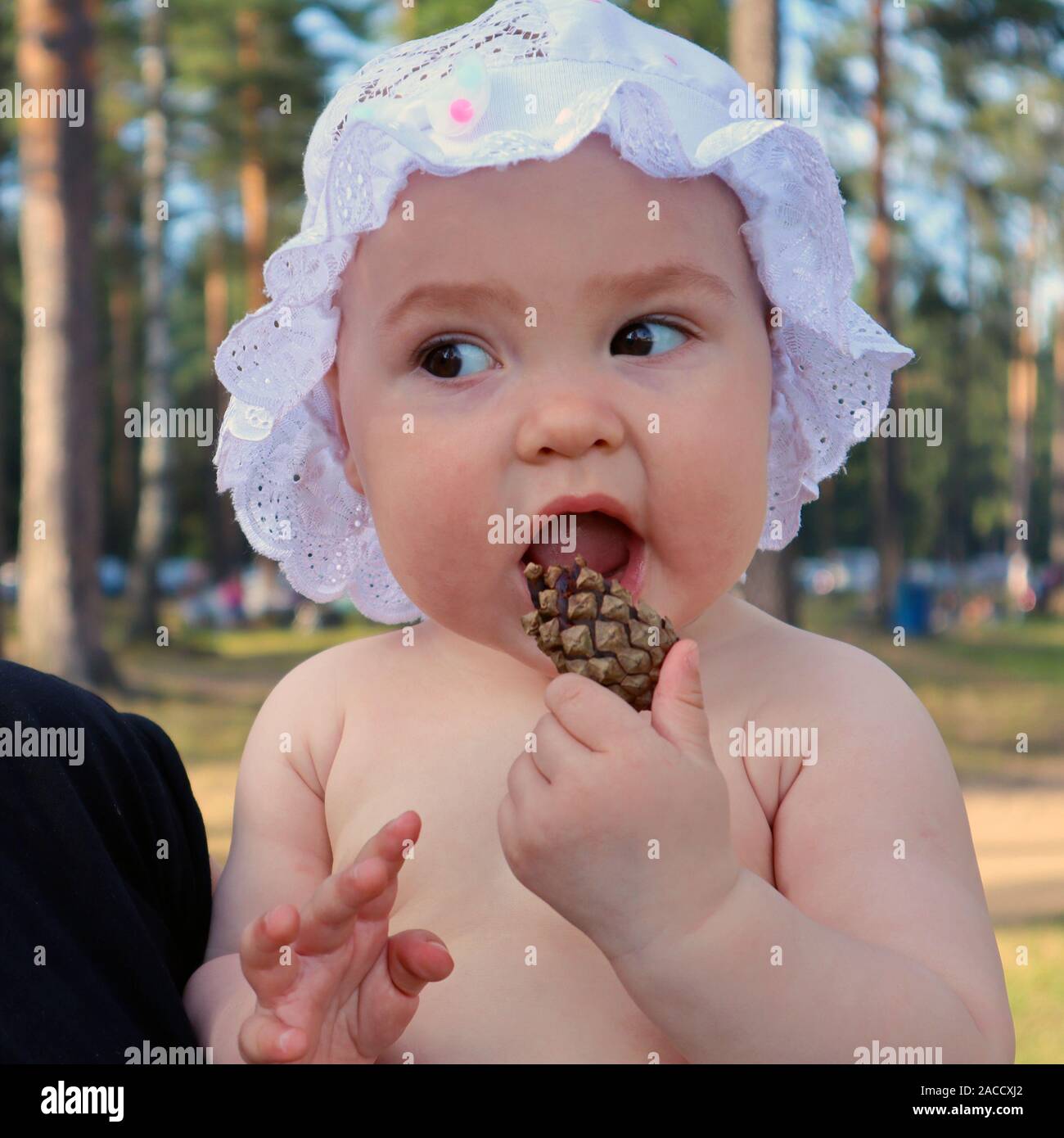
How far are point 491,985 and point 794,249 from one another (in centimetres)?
91

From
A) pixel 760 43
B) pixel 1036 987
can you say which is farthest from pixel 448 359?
pixel 760 43

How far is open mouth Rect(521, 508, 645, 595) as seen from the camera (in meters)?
1.36

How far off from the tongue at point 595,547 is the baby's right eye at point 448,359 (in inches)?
7.8

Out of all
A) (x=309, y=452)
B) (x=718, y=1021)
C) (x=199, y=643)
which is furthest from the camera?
(x=199, y=643)

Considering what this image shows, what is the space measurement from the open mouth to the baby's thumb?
19cm

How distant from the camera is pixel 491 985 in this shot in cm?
141

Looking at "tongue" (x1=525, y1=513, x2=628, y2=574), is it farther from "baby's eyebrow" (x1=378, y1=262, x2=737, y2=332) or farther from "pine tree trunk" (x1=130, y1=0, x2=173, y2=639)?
"pine tree trunk" (x1=130, y1=0, x2=173, y2=639)

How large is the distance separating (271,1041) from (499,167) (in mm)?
915

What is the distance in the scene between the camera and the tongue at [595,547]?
1.35m

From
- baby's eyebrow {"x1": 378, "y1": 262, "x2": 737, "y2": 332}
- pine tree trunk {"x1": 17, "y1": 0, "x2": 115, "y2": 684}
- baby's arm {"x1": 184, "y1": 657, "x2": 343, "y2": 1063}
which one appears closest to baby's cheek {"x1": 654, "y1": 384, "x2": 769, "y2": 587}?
baby's eyebrow {"x1": 378, "y1": 262, "x2": 737, "y2": 332}

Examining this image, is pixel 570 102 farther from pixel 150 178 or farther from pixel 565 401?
pixel 150 178

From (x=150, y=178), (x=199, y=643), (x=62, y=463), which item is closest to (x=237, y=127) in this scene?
(x=150, y=178)

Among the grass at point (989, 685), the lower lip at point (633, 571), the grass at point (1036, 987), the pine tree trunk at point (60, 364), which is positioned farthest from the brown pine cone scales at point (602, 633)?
the pine tree trunk at point (60, 364)

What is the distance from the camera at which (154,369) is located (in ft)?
48.1
